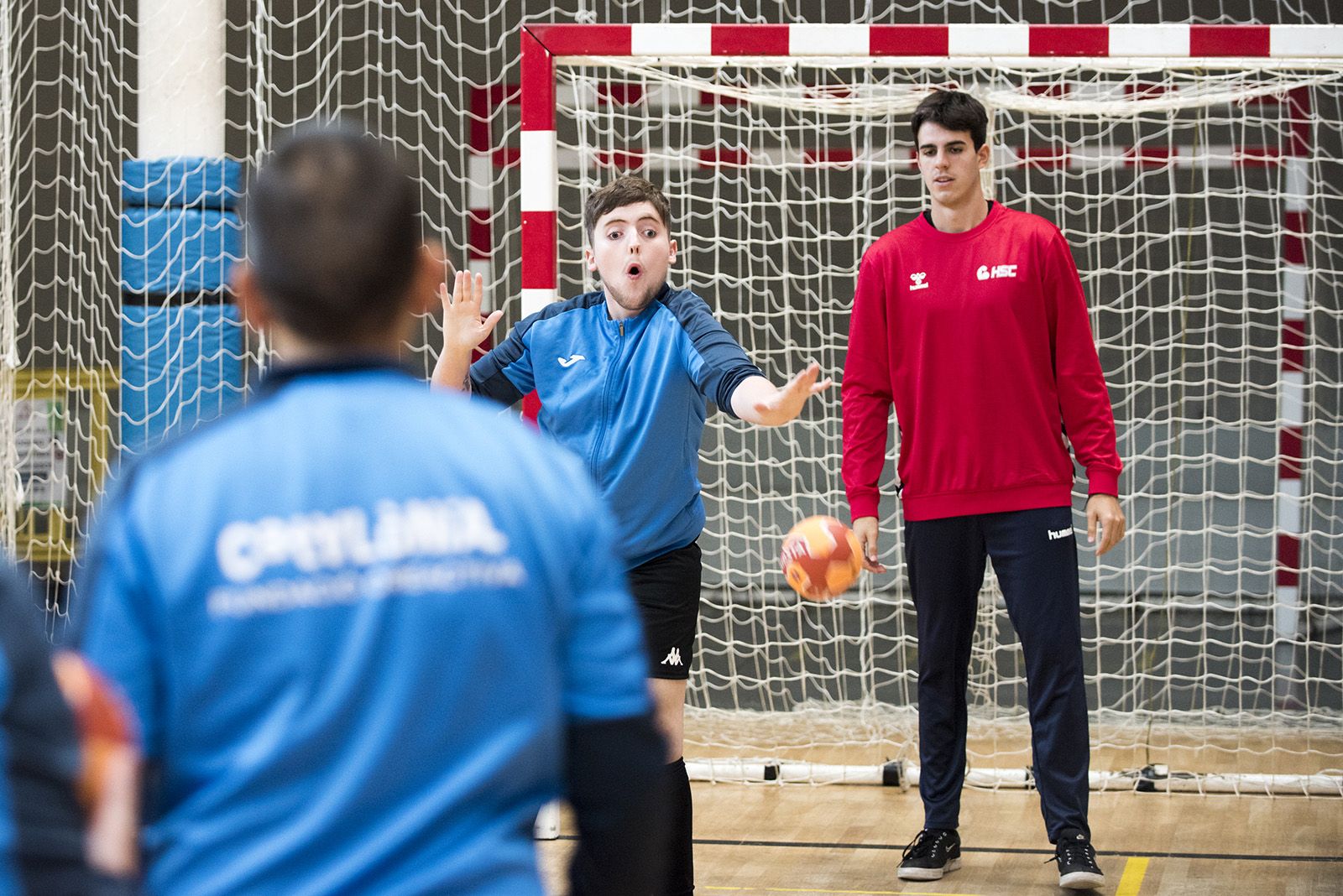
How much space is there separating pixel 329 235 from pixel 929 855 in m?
3.15

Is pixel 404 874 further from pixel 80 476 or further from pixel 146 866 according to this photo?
pixel 80 476

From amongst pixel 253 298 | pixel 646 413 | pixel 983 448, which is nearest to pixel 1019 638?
pixel 983 448

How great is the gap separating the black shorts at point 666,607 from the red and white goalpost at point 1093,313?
4.59 ft

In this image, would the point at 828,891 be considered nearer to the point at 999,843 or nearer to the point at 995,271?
the point at 999,843

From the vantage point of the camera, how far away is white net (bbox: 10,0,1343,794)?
5918 mm

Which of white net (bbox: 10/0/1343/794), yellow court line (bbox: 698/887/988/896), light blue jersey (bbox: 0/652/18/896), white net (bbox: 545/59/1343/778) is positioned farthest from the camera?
white net (bbox: 10/0/1343/794)

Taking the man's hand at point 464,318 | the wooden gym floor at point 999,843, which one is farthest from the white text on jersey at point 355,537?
the wooden gym floor at point 999,843

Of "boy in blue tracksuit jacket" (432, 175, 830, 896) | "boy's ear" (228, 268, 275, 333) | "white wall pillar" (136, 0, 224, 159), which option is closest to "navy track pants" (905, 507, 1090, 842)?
"boy in blue tracksuit jacket" (432, 175, 830, 896)

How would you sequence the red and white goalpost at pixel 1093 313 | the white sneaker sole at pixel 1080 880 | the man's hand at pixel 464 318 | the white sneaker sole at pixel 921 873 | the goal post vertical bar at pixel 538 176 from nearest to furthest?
the man's hand at pixel 464 318 < the white sneaker sole at pixel 1080 880 < the white sneaker sole at pixel 921 873 < the goal post vertical bar at pixel 538 176 < the red and white goalpost at pixel 1093 313

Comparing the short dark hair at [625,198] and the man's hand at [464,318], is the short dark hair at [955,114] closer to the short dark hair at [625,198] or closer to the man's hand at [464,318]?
the short dark hair at [625,198]

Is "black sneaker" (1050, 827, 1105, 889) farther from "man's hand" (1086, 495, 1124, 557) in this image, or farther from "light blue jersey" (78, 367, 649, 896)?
"light blue jersey" (78, 367, 649, 896)

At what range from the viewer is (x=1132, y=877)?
386 centimetres

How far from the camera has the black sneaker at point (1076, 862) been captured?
3.60 m

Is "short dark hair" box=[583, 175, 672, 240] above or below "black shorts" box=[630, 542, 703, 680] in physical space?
above
